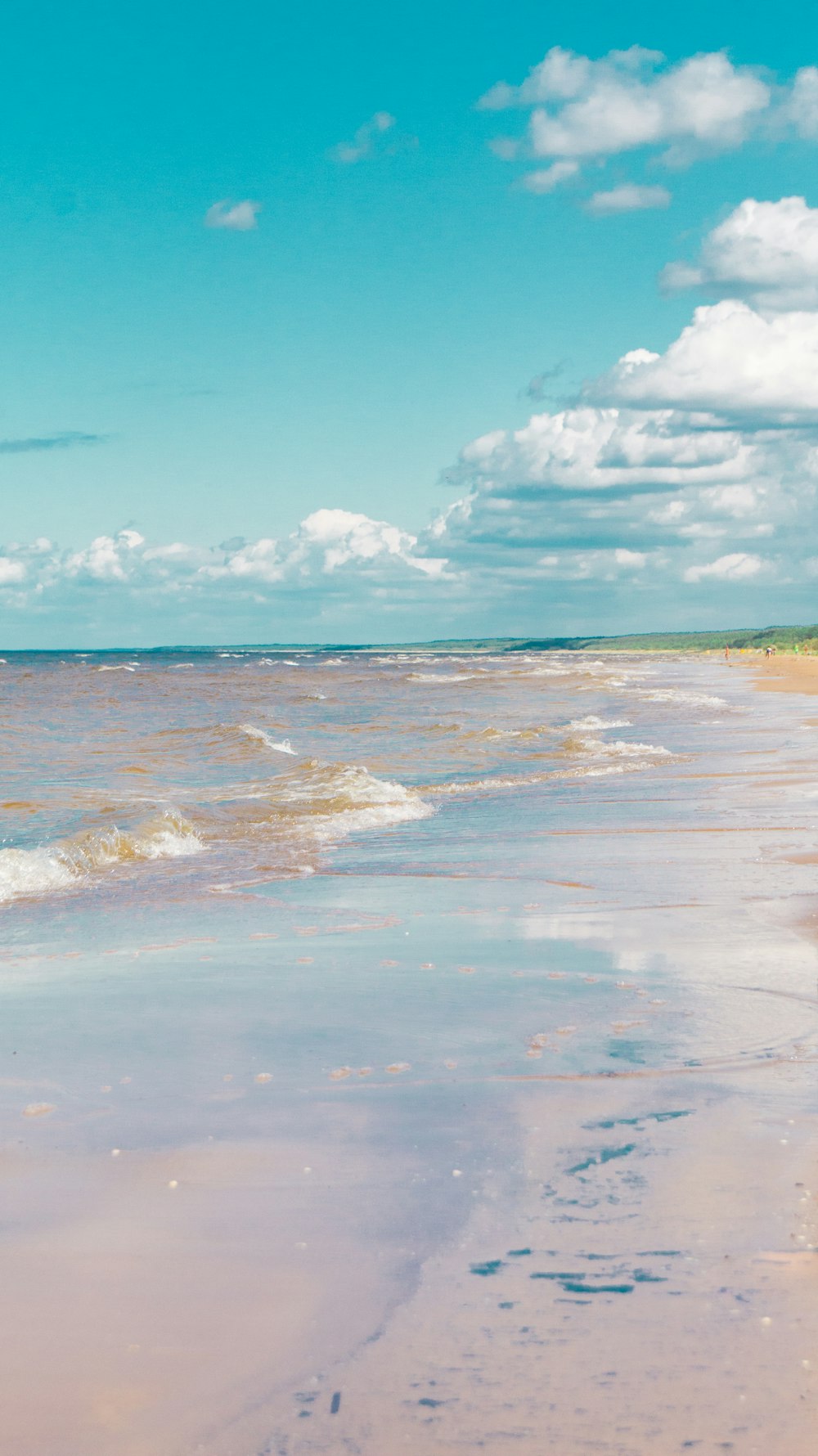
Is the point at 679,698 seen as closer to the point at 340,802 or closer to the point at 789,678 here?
the point at 789,678

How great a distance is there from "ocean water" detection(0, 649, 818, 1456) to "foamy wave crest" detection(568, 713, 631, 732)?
16.3 m

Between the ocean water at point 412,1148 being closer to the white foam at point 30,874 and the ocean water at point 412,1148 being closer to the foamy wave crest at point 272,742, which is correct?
the white foam at point 30,874

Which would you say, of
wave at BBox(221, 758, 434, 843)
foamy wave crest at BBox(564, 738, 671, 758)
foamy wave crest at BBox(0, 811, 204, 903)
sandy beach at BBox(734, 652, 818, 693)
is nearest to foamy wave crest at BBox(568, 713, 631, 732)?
foamy wave crest at BBox(564, 738, 671, 758)

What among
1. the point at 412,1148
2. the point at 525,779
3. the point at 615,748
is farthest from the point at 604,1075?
the point at 615,748

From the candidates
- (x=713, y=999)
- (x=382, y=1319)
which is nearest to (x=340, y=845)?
(x=713, y=999)

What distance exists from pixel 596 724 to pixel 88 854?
1933 centimetres

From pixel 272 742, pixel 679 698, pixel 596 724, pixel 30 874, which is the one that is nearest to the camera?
pixel 30 874

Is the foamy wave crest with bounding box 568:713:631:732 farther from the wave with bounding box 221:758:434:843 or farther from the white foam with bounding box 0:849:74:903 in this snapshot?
the white foam with bounding box 0:849:74:903

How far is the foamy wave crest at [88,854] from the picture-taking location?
10867 millimetres

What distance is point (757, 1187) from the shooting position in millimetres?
3992

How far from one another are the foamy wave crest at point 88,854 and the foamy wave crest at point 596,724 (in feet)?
52.1

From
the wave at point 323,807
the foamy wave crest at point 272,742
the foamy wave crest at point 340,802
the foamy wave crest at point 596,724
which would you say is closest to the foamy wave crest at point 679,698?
the foamy wave crest at point 596,724

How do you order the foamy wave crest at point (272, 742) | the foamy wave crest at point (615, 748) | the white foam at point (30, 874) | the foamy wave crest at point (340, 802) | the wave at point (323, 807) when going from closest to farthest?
1. the white foam at point (30, 874)
2. the wave at point (323, 807)
3. the foamy wave crest at point (340, 802)
4. the foamy wave crest at point (615, 748)
5. the foamy wave crest at point (272, 742)

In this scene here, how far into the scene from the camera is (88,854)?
39.9 ft
